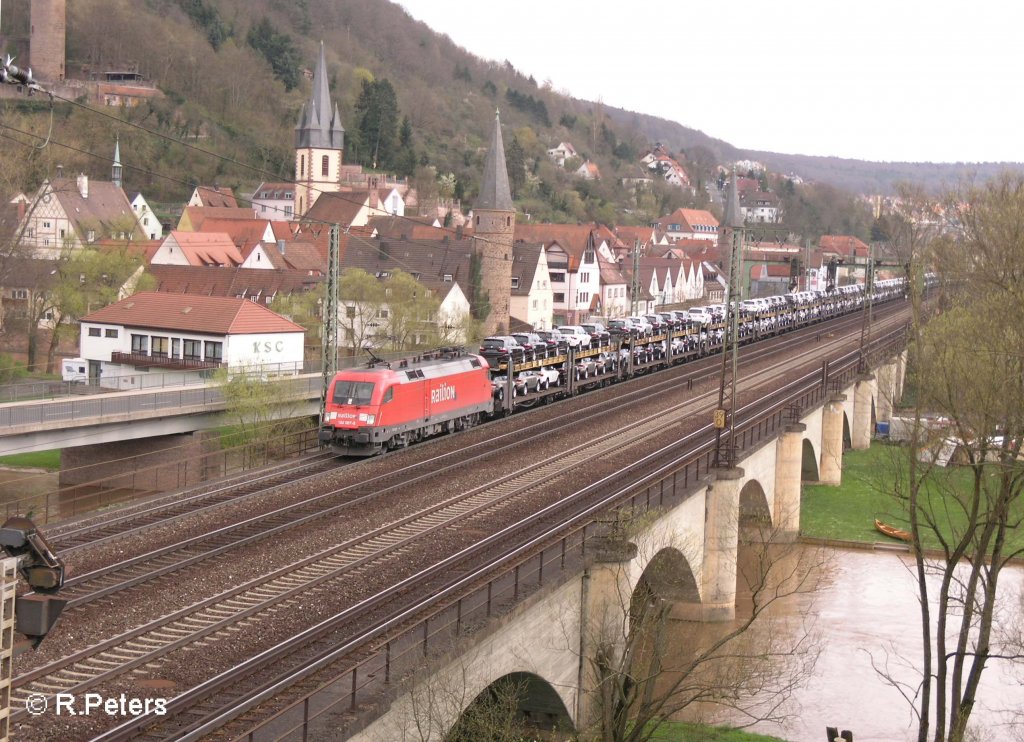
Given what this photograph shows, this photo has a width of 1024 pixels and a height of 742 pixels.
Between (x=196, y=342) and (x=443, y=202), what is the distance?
89072 mm

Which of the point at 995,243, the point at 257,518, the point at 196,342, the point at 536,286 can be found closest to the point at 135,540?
the point at 257,518

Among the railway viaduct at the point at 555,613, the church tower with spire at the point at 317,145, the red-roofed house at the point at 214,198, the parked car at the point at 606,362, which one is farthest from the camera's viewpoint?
the church tower with spire at the point at 317,145

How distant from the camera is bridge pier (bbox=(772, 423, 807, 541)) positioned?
40.4 m

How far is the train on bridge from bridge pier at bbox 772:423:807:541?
416 cm

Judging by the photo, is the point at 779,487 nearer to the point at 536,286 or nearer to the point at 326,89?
the point at 536,286

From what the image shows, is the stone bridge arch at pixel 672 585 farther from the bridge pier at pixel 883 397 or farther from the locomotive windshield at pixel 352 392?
the bridge pier at pixel 883 397

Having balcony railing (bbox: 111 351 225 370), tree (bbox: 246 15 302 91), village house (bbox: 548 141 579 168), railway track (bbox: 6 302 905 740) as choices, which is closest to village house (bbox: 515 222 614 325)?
balcony railing (bbox: 111 351 225 370)

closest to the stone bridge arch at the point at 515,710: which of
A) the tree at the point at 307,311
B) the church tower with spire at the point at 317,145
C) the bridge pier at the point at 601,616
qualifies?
the bridge pier at the point at 601,616

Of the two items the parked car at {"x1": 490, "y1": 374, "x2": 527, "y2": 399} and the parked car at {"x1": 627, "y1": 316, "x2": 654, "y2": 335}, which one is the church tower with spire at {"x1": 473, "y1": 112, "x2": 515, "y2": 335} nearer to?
the parked car at {"x1": 627, "y1": 316, "x2": 654, "y2": 335}

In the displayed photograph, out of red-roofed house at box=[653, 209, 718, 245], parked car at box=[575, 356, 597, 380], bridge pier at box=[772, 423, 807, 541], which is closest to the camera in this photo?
bridge pier at box=[772, 423, 807, 541]

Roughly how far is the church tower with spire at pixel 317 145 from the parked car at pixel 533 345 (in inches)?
2764

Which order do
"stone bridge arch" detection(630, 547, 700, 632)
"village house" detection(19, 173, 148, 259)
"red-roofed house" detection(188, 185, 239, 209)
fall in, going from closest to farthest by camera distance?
"stone bridge arch" detection(630, 547, 700, 632) < "village house" detection(19, 173, 148, 259) < "red-roofed house" detection(188, 185, 239, 209)

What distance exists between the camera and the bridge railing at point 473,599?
535 inches

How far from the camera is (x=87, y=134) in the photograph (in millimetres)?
117062
